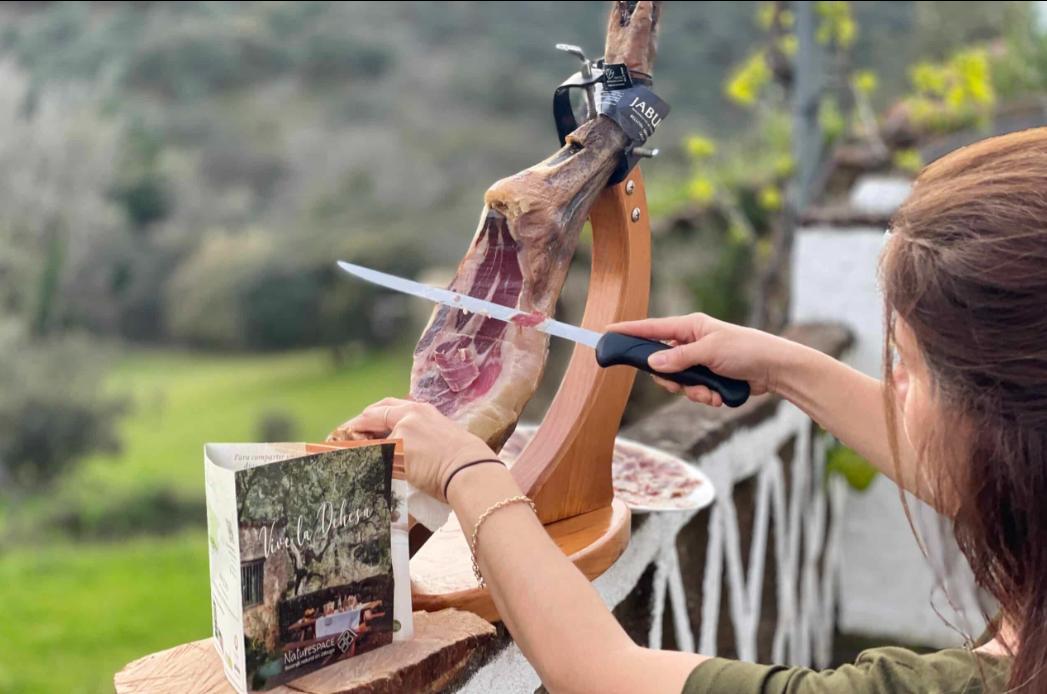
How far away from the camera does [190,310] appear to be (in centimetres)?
1134

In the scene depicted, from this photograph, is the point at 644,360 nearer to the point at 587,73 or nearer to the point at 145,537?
the point at 587,73

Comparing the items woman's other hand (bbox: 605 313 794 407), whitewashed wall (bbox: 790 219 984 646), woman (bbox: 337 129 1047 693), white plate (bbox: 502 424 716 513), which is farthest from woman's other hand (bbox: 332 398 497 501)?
whitewashed wall (bbox: 790 219 984 646)

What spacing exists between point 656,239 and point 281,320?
624cm

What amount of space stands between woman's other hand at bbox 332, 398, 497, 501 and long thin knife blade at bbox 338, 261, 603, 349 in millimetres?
163

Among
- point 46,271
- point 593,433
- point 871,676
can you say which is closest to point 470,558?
point 593,433

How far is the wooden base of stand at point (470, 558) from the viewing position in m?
1.24

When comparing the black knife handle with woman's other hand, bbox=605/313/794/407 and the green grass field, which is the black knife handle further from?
the green grass field

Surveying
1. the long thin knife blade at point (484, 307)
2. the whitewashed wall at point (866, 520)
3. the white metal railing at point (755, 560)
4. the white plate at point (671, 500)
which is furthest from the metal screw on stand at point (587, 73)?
the whitewashed wall at point (866, 520)

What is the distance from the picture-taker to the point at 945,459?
966 millimetres

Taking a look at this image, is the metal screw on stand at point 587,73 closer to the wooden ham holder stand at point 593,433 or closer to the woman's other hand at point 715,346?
the wooden ham holder stand at point 593,433

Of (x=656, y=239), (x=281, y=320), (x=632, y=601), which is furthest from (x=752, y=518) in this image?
(x=281, y=320)

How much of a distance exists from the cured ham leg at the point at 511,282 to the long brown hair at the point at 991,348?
1.52ft

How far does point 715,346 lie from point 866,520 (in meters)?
2.55

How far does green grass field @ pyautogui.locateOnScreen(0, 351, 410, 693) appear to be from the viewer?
5305 millimetres
